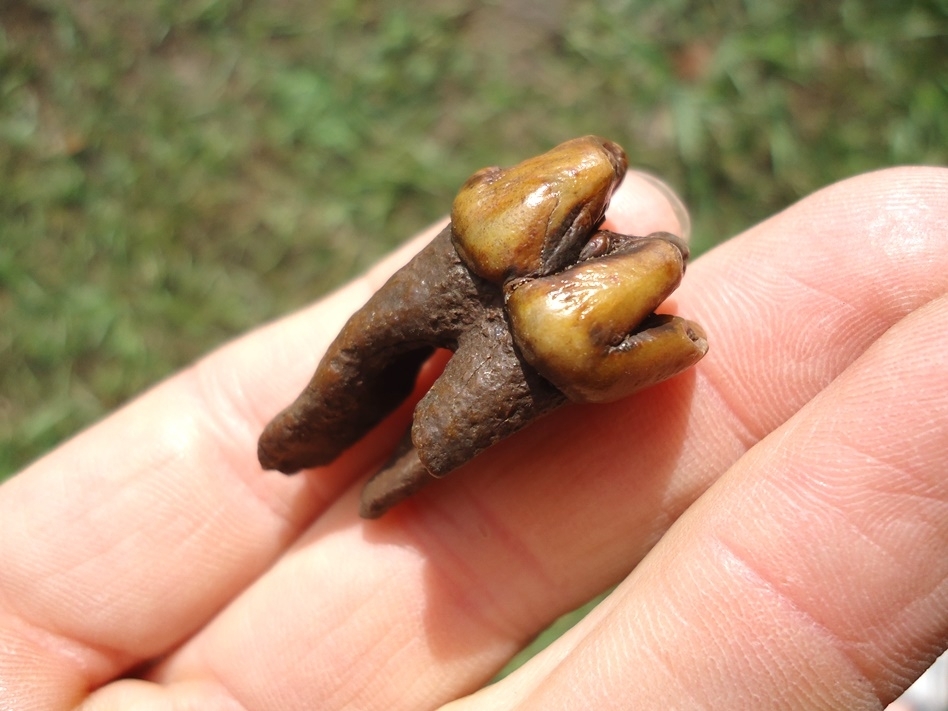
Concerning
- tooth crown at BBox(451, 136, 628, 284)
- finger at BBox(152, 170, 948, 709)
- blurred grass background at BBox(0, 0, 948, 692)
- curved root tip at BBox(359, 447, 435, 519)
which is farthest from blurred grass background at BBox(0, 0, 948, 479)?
tooth crown at BBox(451, 136, 628, 284)

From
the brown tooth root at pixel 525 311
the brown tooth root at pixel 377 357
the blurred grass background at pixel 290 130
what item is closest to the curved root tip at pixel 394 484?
the brown tooth root at pixel 525 311

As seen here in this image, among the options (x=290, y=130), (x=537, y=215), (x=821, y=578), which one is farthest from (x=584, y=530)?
(x=290, y=130)

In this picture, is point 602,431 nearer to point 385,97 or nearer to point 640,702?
point 640,702

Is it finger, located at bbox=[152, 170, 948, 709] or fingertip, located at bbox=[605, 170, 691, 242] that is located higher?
fingertip, located at bbox=[605, 170, 691, 242]

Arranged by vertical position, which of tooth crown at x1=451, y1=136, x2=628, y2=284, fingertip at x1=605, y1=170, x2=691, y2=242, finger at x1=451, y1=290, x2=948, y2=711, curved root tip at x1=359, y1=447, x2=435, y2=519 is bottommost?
finger at x1=451, y1=290, x2=948, y2=711

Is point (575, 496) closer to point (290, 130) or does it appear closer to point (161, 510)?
point (161, 510)

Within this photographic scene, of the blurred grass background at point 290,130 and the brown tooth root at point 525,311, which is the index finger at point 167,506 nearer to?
the brown tooth root at point 525,311

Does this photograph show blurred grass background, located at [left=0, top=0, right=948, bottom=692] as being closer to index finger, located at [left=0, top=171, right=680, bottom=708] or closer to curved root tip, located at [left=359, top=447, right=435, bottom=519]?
index finger, located at [left=0, top=171, right=680, bottom=708]
